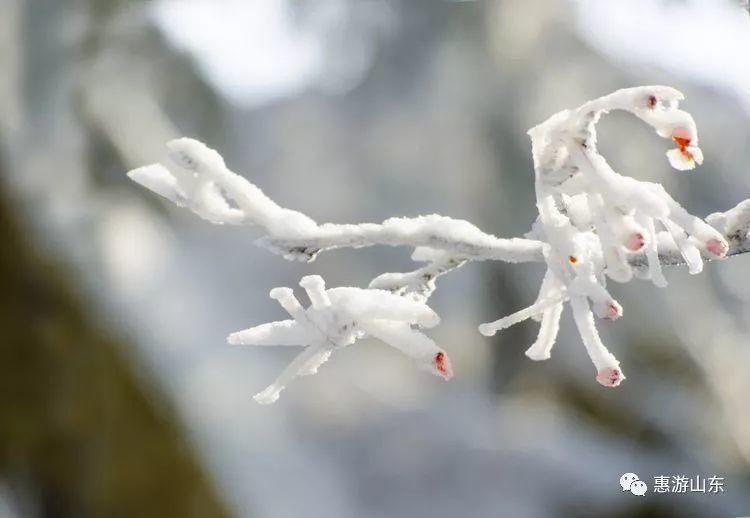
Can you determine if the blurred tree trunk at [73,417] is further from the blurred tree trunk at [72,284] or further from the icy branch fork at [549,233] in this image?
the icy branch fork at [549,233]

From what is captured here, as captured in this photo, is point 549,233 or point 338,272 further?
point 338,272

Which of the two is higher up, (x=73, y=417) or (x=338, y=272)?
(x=338, y=272)

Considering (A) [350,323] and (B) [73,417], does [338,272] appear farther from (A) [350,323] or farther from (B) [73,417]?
(A) [350,323]

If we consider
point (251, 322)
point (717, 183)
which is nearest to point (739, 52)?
point (717, 183)

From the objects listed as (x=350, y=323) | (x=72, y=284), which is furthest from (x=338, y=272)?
(x=350, y=323)

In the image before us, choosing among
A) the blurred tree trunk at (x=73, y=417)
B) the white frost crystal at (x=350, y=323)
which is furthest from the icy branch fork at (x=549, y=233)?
the blurred tree trunk at (x=73, y=417)

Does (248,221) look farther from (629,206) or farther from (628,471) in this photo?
(628,471)

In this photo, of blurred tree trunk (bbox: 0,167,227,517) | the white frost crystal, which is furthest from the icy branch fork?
blurred tree trunk (bbox: 0,167,227,517)
